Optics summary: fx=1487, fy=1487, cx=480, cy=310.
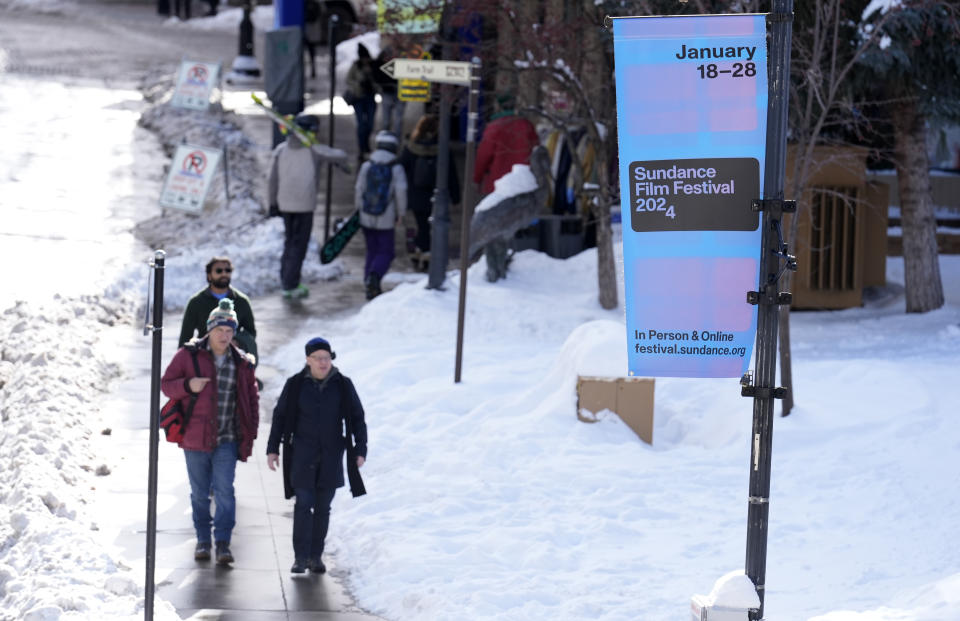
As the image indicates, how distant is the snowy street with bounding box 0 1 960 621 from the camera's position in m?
8.55

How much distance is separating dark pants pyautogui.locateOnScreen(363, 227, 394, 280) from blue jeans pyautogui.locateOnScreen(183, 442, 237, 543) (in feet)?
27.2

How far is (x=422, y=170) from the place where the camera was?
1928 cm

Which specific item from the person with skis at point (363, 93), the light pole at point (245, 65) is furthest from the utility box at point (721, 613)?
the light pole at point (245, 65)

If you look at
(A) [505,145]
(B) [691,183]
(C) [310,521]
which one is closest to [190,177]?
(A) [505,145]

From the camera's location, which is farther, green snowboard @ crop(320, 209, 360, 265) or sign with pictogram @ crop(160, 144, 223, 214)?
sign with pictogram @ crop(160, 144, 223, 214)

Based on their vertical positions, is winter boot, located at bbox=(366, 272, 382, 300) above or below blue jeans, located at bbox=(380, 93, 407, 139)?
below

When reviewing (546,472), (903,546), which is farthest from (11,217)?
(903,546)

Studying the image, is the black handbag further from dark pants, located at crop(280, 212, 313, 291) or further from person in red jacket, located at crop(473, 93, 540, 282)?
person in red jacket, located at crop(473, 93, 540, 282)

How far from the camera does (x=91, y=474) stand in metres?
10.7

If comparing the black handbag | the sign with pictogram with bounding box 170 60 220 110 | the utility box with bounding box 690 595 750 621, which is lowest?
the utility box with bounding box 690 595 750 621

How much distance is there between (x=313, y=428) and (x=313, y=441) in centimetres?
8

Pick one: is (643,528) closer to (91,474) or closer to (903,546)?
(903,546)

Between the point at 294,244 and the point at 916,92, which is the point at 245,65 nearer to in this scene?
the point at 294,244

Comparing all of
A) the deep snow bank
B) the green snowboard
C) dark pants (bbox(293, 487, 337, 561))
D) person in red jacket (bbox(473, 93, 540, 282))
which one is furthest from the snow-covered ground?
person in red jacket (bbox(473, 93, 540, 282))
